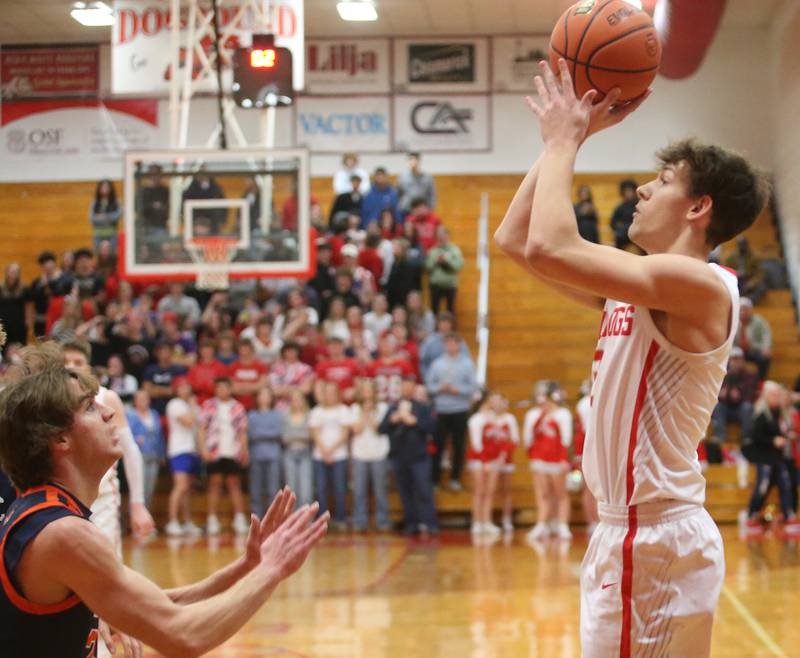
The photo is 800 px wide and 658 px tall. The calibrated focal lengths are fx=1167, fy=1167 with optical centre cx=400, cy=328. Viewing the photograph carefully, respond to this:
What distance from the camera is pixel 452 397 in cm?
1323

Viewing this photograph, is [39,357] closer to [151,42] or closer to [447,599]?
[447,599]

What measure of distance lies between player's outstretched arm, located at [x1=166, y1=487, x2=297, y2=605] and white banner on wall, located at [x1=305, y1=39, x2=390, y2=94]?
19.2m

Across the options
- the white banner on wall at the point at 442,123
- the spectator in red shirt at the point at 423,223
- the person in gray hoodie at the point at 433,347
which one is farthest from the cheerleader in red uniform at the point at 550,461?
the white banner on wall at the point at 442,123

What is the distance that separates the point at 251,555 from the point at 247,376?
1060 cm

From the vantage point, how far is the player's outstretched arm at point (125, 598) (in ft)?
8.04

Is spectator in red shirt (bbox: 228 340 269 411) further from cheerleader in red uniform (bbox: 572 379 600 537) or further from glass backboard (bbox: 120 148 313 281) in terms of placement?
cheerleader in red uniform (bbox: 572 379 600 537)

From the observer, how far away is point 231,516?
1363 centimetres

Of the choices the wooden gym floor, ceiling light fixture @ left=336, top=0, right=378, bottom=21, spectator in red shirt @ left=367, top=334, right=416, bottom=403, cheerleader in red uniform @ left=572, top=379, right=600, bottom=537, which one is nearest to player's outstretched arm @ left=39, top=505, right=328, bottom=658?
the wooden gym floor

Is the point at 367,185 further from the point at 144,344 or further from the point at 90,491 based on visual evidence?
the point at 90,491

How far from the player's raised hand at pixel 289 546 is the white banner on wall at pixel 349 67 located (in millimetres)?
19428

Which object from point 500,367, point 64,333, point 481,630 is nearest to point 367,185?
point 500,367

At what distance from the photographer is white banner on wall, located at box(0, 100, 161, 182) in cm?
2164

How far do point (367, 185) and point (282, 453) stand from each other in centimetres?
630

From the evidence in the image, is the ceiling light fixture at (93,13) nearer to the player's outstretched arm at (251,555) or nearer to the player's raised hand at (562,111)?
the player's raised hand at (562,111)
